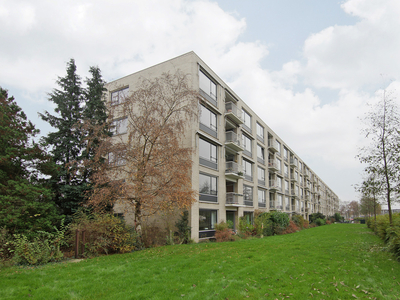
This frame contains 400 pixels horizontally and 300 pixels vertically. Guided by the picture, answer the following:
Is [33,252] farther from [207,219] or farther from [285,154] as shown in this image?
[285,154]

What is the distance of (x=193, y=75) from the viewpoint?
21812 mm

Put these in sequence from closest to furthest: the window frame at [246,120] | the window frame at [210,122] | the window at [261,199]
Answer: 1. the window frame at [210,122]
2. the window frame at [246,120]
3. the window at [261,199]

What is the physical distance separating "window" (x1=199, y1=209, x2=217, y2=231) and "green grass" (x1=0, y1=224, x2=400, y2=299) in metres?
10.1

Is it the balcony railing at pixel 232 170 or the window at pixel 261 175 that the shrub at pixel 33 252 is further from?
the window at pixel 261 175

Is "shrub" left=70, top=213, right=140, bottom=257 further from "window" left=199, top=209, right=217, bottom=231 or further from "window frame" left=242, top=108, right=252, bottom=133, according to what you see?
"window frame" left=242, top=108, right=252, bottom=133

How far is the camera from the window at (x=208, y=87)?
2334cm

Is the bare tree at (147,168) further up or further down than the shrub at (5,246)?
further up

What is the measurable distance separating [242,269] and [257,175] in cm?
2503

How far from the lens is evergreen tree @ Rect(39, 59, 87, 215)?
1566 cm

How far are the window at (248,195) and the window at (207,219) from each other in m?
7.51

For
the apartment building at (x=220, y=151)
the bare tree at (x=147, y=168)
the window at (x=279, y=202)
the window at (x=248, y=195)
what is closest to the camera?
the bare tree at (x=147, y=168)

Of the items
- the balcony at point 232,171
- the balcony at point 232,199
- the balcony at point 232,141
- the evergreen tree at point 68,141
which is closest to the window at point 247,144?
the balcony at point 232,141

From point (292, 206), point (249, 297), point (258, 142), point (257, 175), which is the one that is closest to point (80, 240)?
point (249, 297)

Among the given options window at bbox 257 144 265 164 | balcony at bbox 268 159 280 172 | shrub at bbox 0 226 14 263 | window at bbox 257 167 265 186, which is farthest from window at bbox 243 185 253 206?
shrub at bbox 0 226 14 263
